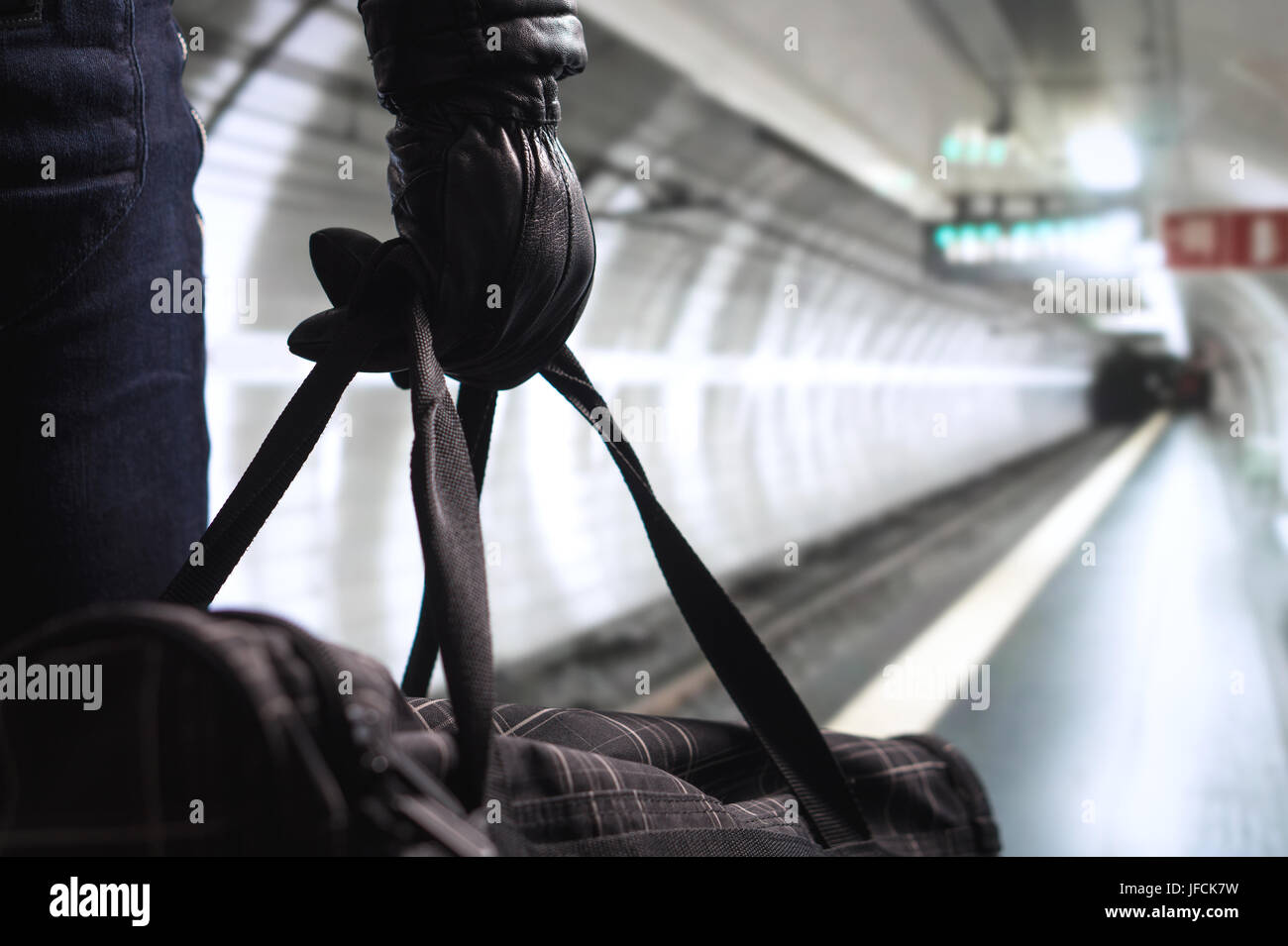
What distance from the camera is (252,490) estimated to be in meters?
0.82

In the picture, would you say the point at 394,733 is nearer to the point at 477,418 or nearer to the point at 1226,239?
the point at 477,418

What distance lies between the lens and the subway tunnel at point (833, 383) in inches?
217

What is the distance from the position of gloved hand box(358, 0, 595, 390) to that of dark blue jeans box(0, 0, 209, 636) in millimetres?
277

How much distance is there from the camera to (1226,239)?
11.8m

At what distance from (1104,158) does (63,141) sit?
1532 cm

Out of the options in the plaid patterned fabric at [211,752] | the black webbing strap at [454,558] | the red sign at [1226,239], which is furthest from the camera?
the red sign at [1226,239]

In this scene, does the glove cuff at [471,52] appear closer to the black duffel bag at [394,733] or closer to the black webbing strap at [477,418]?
the black duffel bag at [394,733]

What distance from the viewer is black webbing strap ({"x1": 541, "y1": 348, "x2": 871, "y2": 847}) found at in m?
1.04

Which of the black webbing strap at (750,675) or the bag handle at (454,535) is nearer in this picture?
the bag handle at (454,535)

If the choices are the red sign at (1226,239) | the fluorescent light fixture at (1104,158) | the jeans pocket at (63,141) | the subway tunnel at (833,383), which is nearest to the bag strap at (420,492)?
the jeans pocket at (63,141)

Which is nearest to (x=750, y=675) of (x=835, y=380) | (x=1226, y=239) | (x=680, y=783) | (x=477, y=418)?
(x=680, y=783)

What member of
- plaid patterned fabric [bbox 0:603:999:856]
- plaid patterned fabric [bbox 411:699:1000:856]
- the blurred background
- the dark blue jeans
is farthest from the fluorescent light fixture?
plaid patterned fabric [bbox 0:603:999:856]
